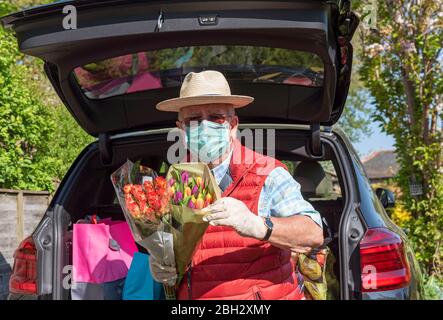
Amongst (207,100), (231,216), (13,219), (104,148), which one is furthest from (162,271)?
(13,219)

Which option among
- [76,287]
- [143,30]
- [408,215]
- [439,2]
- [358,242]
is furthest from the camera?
[408,215]

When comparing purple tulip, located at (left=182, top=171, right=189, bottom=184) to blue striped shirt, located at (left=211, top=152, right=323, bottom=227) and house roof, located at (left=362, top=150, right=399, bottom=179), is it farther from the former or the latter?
house roof, located at (left=362, top=150, right=399, bottom=179)

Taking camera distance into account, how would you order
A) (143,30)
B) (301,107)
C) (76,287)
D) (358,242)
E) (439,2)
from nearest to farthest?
(143,30)
(358,242)
(76,287)
(301,107)
(439,2)

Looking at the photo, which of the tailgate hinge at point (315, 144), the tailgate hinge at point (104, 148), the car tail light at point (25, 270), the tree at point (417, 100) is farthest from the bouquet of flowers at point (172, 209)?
the tree at point (417, 100)

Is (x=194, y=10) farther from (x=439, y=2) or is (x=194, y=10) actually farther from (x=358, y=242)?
(x=439, y=2)

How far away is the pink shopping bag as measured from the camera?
304 centimetres

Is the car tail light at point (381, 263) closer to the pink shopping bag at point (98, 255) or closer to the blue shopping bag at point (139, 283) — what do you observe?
the blue shopping bag at point (139, 283)

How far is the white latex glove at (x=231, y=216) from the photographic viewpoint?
2223 millimetres

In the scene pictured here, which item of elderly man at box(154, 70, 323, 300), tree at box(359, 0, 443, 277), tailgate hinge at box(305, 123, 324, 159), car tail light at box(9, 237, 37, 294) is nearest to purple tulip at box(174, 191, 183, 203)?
elderly man at box(154, 70, 323, 300)

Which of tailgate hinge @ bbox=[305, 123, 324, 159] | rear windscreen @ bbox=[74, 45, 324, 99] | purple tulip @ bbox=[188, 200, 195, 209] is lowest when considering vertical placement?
purple tulip @ bbox=[188, 200, 195, 209]

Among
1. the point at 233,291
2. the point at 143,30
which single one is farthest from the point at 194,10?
the point at 233,291
